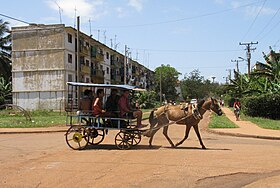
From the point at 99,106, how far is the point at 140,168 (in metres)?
4.39

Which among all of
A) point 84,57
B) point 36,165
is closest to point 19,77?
point 84,57

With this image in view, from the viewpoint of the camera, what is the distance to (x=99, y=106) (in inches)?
506

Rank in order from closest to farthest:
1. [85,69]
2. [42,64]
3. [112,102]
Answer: [112,102], [42,64], [85,69]

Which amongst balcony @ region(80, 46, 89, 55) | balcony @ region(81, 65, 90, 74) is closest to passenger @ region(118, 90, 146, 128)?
balcony @ region(80, 46, 89, 55)

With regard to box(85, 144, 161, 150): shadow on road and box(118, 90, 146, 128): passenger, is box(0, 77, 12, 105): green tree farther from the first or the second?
box(118, 90, 146, 128): passenger

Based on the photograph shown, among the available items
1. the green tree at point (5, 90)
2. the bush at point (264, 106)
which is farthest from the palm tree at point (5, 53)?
the bush at point (264, 106)

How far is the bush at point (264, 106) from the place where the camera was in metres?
30.8

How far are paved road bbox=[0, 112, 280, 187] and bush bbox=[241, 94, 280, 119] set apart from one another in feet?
65.3

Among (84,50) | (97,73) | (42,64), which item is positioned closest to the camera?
(42,64)

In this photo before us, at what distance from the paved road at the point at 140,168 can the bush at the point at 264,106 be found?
19895 millimetres

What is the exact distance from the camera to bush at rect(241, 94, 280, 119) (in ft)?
101

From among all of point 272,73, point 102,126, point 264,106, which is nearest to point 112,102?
point 102,126

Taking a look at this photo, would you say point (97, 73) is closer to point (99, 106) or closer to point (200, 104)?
point (99, 106)

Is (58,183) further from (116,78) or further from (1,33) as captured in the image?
(116,78)
